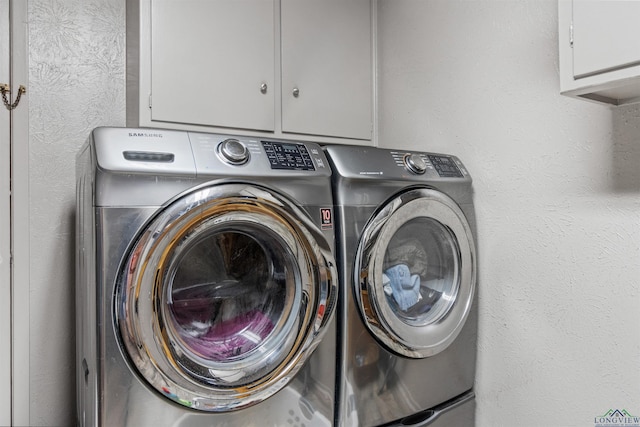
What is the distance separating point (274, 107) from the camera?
1.78 meters

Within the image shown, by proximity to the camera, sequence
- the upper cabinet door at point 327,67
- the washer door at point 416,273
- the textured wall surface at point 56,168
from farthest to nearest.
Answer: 1. the upper cabinet door at point 327,67
2. the textured wall surface at point 56,168
3. the washer door at point 416,273

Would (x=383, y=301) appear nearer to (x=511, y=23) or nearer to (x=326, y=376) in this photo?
(x=326, y=376)

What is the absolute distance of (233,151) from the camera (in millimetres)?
1146

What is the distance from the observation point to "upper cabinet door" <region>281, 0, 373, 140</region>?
72.1 inches

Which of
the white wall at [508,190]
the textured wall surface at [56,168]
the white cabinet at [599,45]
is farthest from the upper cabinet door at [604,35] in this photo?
the textured wall surface at [56,168]

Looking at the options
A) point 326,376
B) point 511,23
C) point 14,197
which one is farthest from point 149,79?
point 511,23

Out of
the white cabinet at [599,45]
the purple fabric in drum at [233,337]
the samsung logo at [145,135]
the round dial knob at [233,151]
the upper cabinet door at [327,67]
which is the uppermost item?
the upper cabinet door at [327,67]

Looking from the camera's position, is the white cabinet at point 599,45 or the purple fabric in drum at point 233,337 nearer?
the white cabinet at point 599,45

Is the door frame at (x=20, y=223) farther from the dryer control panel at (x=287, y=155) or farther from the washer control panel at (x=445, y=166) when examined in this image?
the washer control panel at (x=445, y=166)

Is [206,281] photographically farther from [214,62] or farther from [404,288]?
[214,62]

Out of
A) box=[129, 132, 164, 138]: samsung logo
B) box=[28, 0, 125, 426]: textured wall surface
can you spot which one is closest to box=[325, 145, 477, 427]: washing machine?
box=[129, 132, 164, 138]: samsung logo

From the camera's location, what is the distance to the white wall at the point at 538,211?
127cm

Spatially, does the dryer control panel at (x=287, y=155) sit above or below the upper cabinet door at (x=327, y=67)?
below

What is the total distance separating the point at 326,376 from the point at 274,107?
1068 mm
